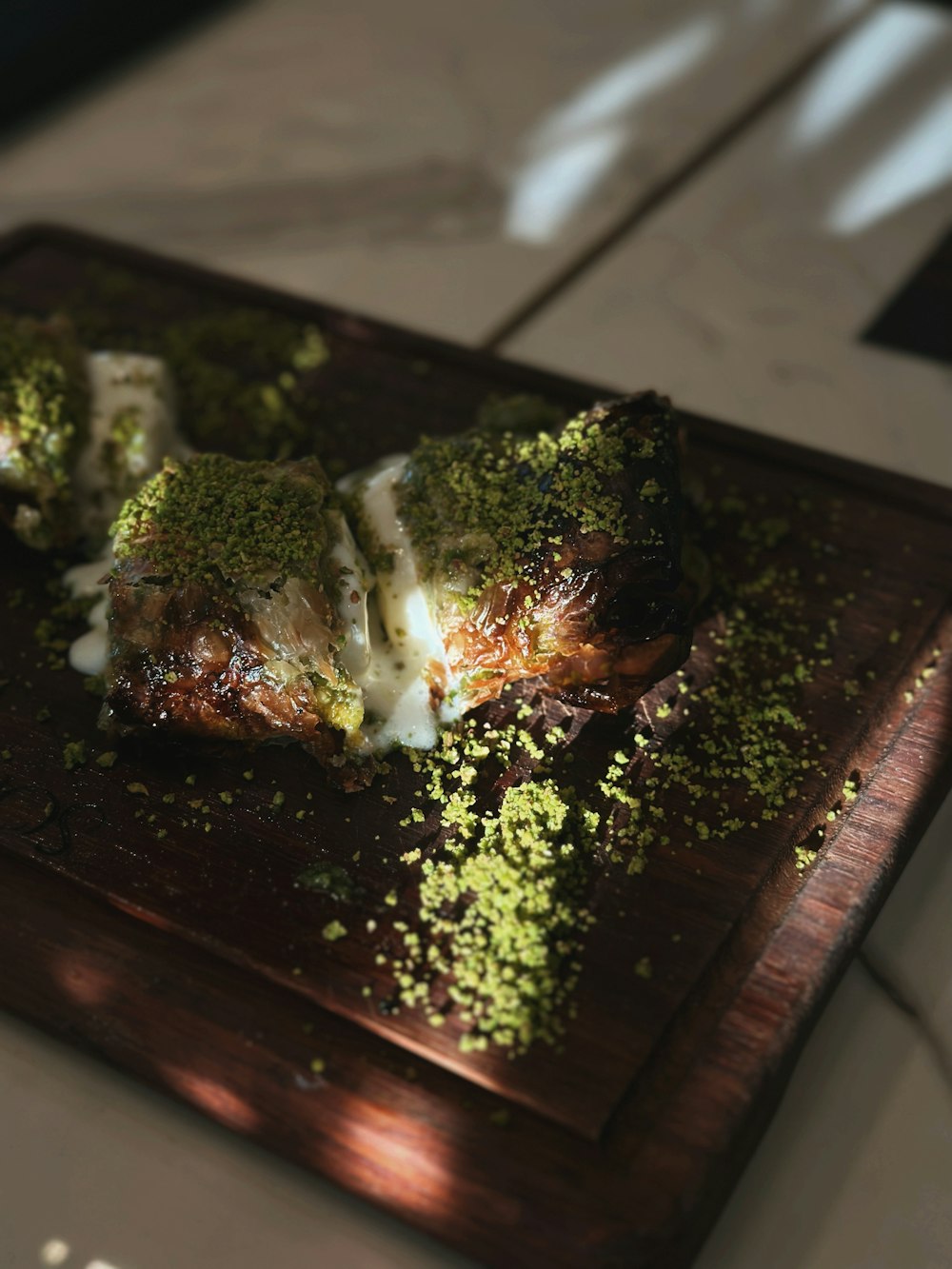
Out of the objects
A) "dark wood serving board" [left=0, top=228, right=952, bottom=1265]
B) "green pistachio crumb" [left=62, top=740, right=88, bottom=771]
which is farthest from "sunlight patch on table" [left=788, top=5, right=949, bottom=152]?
"green pistachio crumb" [left=62, top=740, right=88, bottom=771]

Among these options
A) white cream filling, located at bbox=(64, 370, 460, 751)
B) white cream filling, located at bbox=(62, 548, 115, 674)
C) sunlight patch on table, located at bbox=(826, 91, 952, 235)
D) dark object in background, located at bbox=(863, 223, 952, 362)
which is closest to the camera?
white cream filling, located at bbox=(64, 370, 460, 751)

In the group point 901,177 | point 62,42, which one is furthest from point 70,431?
point 901,177

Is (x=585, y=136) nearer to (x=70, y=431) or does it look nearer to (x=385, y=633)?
(x=70, y=431)

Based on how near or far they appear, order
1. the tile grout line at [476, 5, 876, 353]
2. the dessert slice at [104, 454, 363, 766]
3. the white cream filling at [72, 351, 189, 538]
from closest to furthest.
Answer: the dessert slice at [104, 454, 363, 766], the white cream filling at [72, 351, 189, 538], the tile grout line at [476, 5, 876, 353]

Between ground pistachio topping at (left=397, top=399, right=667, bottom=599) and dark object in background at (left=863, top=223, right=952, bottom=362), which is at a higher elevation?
dark object in background at (left=863, top=223, right=952, bottom=362)

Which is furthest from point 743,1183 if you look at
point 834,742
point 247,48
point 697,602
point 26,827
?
point 247,48

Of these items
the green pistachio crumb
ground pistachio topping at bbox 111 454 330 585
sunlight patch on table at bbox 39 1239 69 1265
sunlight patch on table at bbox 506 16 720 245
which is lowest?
sunlight patch on table at bbox 39 1239 69 1265

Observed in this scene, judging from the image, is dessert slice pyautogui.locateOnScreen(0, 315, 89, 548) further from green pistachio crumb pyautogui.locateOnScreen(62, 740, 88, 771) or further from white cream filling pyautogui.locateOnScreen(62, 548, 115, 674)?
green pistachio crumb pyautogui.locateOnScreen(62, 740, 88, 771)
